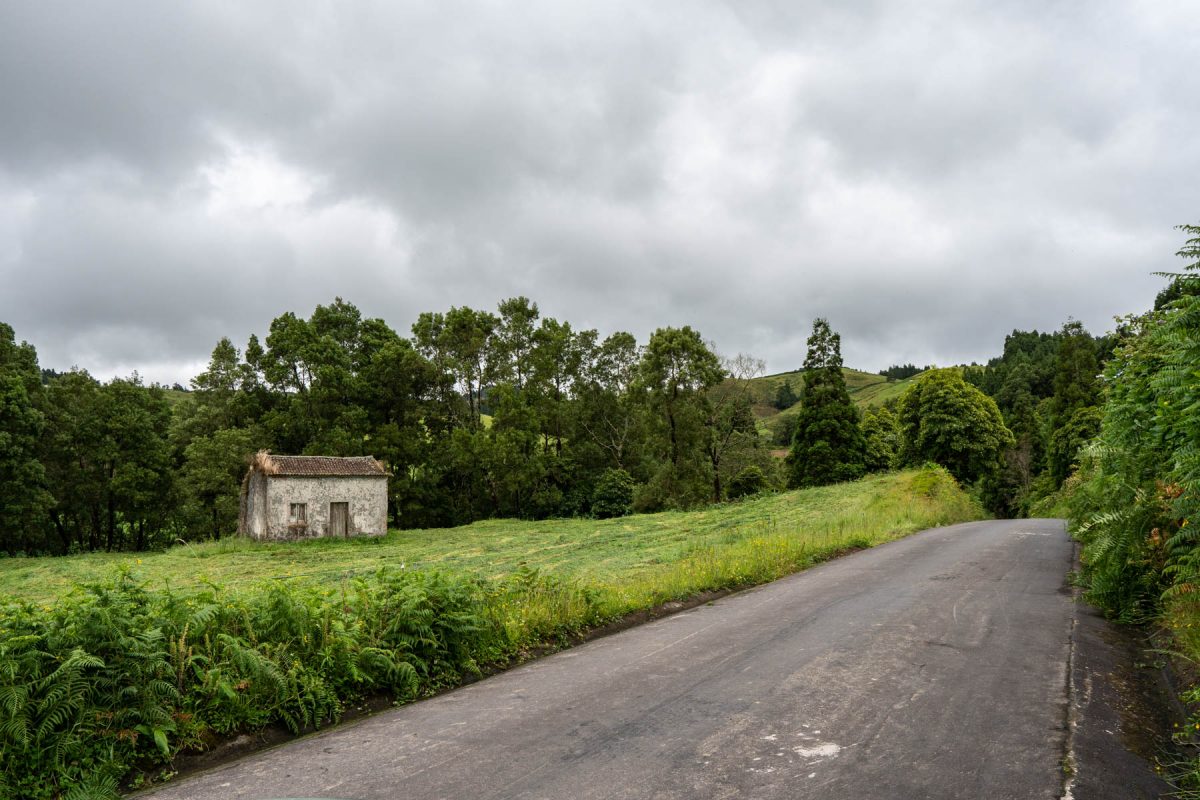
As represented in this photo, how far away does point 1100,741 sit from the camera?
4.86 meters

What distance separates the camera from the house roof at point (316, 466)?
38531mm

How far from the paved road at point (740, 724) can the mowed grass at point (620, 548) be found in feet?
9.26

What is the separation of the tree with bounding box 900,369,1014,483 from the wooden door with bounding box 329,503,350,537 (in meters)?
40.5

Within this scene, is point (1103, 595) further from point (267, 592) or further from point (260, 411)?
point (260, 411)

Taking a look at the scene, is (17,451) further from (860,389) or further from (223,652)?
(860,389)

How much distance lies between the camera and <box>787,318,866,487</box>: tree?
154ft

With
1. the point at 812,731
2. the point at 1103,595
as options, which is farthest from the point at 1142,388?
the point at 812,731

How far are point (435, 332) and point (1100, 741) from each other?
52025mm

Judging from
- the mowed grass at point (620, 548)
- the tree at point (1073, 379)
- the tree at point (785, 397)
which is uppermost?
the tree at point (785, 397)

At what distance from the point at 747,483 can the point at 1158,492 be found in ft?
129

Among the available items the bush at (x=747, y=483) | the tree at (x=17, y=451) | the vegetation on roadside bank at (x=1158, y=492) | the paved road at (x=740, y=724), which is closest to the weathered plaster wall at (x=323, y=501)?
the tree at (x=17, y=451)

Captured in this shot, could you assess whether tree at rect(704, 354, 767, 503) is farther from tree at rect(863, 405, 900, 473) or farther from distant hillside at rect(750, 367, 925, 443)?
distant hillside at rect(750, 367, 925, 443)

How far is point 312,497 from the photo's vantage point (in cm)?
3941

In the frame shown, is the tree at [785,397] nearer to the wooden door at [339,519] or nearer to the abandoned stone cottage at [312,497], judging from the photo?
the abandoned stone cottage at [312,497]
